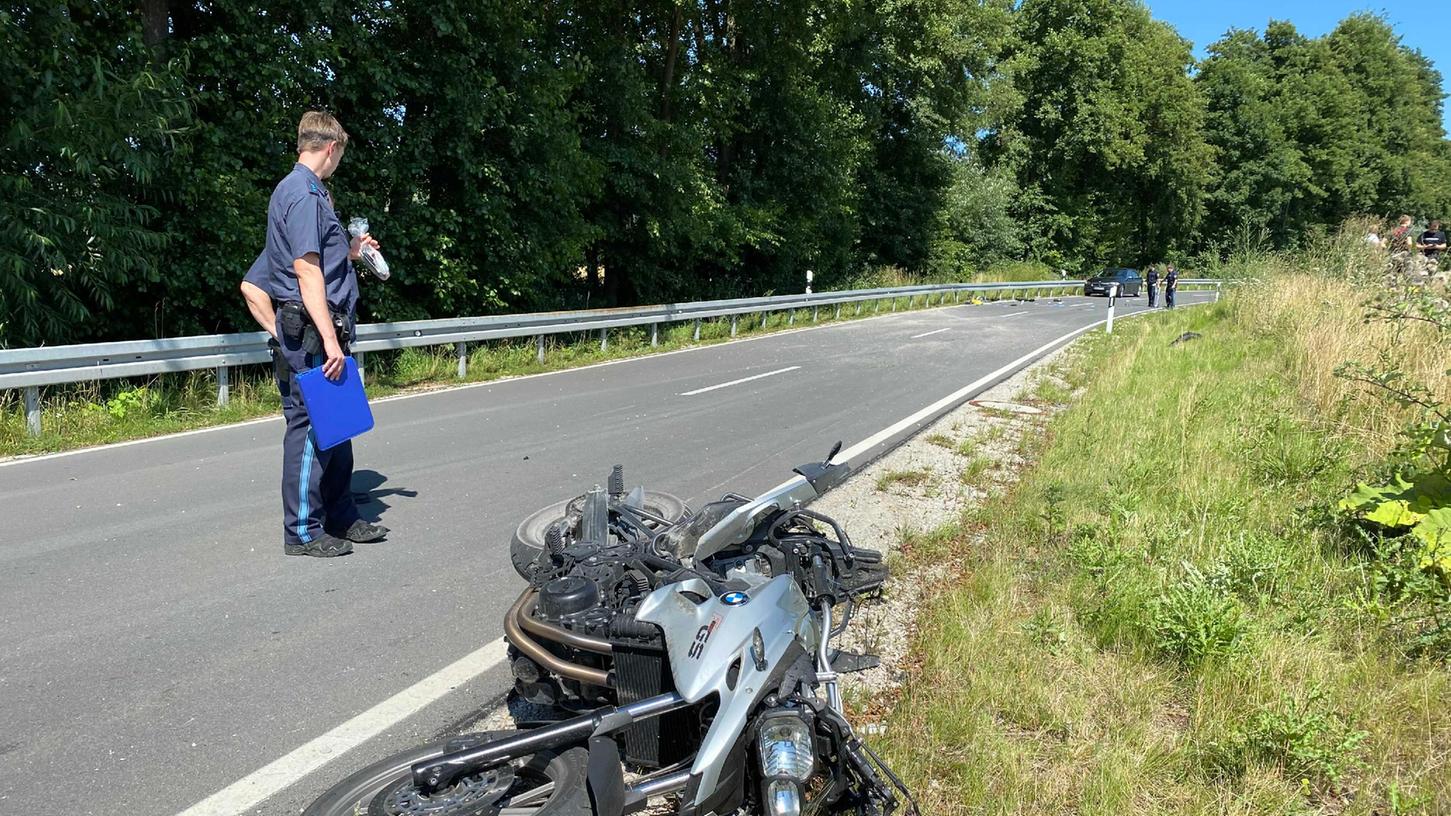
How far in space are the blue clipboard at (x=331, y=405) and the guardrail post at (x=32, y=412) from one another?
16.9 feet

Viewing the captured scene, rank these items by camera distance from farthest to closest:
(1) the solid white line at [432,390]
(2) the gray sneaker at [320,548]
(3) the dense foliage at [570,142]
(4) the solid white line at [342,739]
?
(3) the dense foliage at [570,142], (1) the solid white line at [432,390], (2) the gray sneaker at [320,548], (4) the solid white line at [342,739]

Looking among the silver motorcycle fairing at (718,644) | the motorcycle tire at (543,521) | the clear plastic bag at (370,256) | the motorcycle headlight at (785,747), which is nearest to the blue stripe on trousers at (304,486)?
the clear plastic bag at (370,256)

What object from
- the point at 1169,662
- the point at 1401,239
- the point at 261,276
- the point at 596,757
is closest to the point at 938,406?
the point at 1169,662

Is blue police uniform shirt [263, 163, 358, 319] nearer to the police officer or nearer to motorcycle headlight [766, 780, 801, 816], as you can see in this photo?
the police officer

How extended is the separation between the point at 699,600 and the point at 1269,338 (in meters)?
12.9

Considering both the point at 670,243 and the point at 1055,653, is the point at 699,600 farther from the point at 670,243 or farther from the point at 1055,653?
the point at 670,243

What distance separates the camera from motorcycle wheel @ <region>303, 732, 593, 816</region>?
2.18 metres

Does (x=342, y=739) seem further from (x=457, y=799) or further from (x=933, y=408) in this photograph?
(x=933, y=408)

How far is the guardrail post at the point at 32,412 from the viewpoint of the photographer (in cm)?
796

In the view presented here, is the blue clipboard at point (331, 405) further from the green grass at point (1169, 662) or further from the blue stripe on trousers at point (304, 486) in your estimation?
the green grass at point (1169, 662)

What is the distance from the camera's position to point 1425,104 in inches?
3460

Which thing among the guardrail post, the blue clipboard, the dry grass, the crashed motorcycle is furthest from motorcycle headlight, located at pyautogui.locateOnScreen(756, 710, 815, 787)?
the guardrail post

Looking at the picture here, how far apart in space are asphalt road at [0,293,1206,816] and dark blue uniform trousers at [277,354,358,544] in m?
0.24

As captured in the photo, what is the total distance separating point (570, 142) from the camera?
1641 cm
